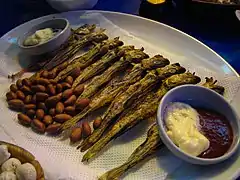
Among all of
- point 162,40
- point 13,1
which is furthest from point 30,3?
point 162,40

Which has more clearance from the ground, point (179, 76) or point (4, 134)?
point (179, 76)

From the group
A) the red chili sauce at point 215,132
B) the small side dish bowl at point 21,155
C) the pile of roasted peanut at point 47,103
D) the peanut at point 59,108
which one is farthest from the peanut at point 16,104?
the red chili sauce at point 215,132

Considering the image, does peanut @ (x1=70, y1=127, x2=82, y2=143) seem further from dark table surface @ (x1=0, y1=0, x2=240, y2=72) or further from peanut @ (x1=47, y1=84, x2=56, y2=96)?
dark table surface @ (x1=0, y1=0, x2=240, y2=72)

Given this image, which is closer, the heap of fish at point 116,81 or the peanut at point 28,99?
the heap of fish at point 116,81

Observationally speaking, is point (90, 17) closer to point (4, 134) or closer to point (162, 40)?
point (162, 40)

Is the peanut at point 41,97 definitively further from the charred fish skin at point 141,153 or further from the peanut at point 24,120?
the charred fish skin at point 141,153

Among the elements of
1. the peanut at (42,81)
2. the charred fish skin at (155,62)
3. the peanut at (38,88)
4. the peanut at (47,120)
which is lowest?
the peanut at (47,120)

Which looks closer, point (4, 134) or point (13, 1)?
point (4, 134)
